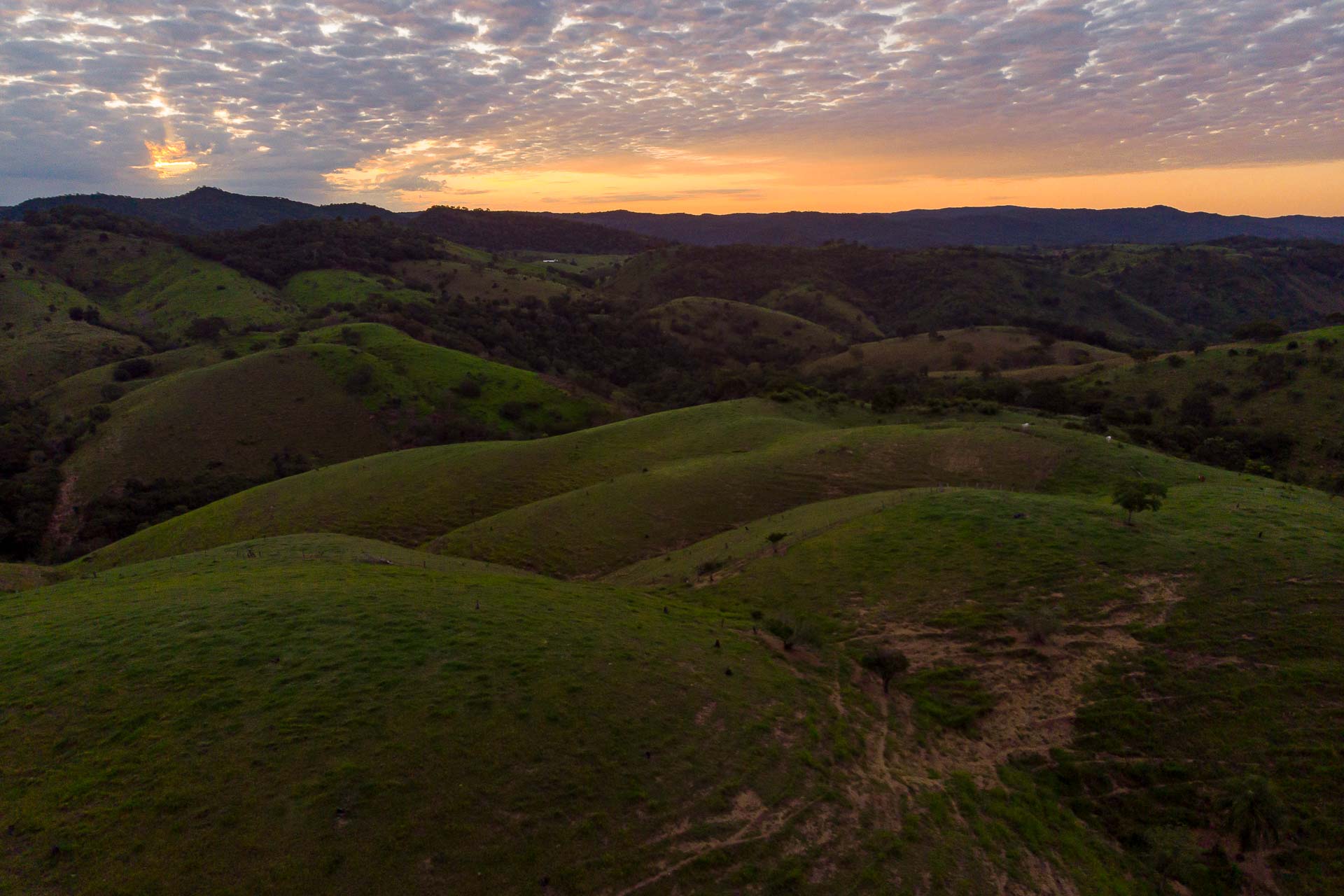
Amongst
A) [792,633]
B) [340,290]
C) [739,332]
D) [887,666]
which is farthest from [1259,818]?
[340,290]

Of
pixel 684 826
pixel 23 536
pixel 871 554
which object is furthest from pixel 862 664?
pixel 23 536

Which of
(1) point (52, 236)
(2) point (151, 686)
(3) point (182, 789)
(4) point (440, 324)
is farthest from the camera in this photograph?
(1) point (52, 236)

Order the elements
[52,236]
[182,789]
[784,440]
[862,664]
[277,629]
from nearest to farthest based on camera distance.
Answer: [182,789] → [277,629] → [862,664] → [784,440] → [52,236]

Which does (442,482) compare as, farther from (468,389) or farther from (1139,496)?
(468,389)

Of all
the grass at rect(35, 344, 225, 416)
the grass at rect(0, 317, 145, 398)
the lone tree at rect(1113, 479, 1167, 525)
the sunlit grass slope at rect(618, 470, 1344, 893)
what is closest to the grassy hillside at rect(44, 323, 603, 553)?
the grass at rect(35, 344, 225, 416)

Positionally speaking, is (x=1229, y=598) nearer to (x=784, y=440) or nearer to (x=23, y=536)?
(x=784, y=440)

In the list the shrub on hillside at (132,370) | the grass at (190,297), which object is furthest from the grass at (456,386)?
the grass at (190,297)

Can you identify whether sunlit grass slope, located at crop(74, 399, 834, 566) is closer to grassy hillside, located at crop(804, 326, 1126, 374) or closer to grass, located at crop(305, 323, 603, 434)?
grass, located at crop(305, 323, 603, 434)

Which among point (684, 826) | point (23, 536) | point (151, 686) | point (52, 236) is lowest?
point (23, 536)
